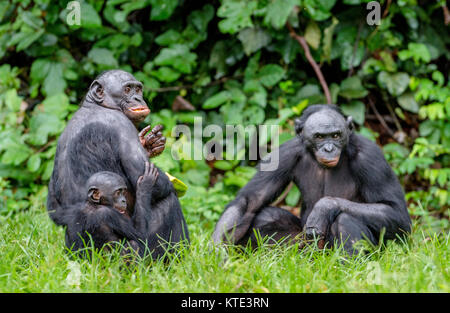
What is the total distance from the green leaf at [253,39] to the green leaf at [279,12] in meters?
0.41

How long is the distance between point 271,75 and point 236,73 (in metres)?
0.71

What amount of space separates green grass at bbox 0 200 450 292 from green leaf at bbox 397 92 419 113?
14.0 ft

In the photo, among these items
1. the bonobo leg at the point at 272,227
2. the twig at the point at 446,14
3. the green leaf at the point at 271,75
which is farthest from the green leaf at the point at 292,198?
the twig at the point at 446,14

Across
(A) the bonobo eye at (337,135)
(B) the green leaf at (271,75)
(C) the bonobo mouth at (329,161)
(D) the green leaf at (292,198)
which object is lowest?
(D) the green leaf at (292,198)

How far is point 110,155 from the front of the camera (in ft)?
15.4

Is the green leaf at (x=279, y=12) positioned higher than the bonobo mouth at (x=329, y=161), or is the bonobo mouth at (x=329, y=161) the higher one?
the green leaf at (x=279, y=12)

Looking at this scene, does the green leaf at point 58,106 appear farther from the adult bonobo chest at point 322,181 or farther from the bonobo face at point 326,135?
the bonobo face at point 326,135

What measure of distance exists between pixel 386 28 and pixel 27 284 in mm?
6433

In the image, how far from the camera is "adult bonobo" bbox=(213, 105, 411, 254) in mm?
5305

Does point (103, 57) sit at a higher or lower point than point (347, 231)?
higher

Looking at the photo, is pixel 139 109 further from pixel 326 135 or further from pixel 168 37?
pixel 168 37

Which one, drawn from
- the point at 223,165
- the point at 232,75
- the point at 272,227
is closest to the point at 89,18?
the point at 232,75

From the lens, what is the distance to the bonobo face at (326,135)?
5.45 m
